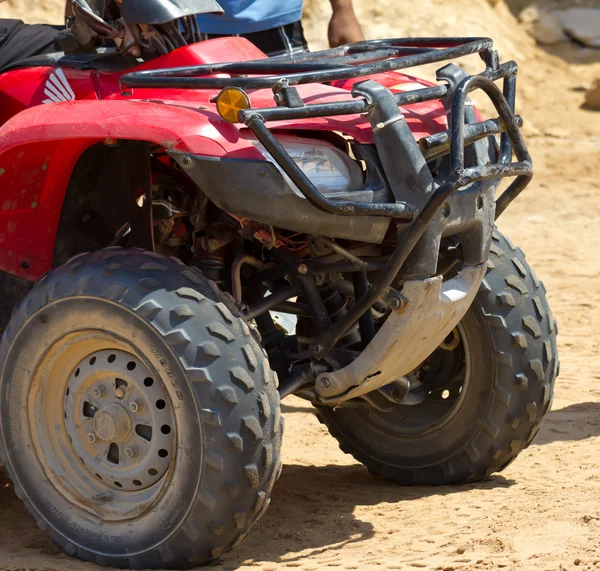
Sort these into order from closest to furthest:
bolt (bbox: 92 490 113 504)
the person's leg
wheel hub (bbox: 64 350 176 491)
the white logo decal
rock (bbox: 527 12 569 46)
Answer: wheel hub (bbox: 64 350 176 491)
bolt (bbox: 92 490 113 504)
the white logo decal
the person's leg
rock (bbox: 527 12 569 46)

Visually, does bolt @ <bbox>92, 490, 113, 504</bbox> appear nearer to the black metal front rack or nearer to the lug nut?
the lug nut

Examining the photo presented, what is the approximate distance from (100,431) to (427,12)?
11408 millimetres

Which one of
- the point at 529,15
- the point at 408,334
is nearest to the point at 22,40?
the point at 408,334

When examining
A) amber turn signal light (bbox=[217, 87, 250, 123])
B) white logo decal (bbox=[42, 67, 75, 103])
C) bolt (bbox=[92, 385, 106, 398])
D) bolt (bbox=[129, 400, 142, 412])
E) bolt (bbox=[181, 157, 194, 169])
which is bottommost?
bolt (bbox=[129, 400, 142, 412])

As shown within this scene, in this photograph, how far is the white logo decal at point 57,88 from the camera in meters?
4.11

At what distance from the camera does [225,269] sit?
13.6ft

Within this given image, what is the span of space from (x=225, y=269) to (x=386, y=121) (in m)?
0.91

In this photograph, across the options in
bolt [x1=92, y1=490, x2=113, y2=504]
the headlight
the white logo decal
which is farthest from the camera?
the white logo decal

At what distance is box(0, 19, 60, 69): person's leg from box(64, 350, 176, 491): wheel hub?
1366 millimetres

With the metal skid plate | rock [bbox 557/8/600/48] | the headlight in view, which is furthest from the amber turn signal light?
rock [bbox 557/8/600/48]

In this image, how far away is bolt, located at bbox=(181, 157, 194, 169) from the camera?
11.3ft

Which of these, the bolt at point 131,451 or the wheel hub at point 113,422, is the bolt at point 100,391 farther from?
the bolt at point 131,451

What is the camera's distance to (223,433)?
3.48 metres

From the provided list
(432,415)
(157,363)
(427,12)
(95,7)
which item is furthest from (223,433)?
(427,12)
